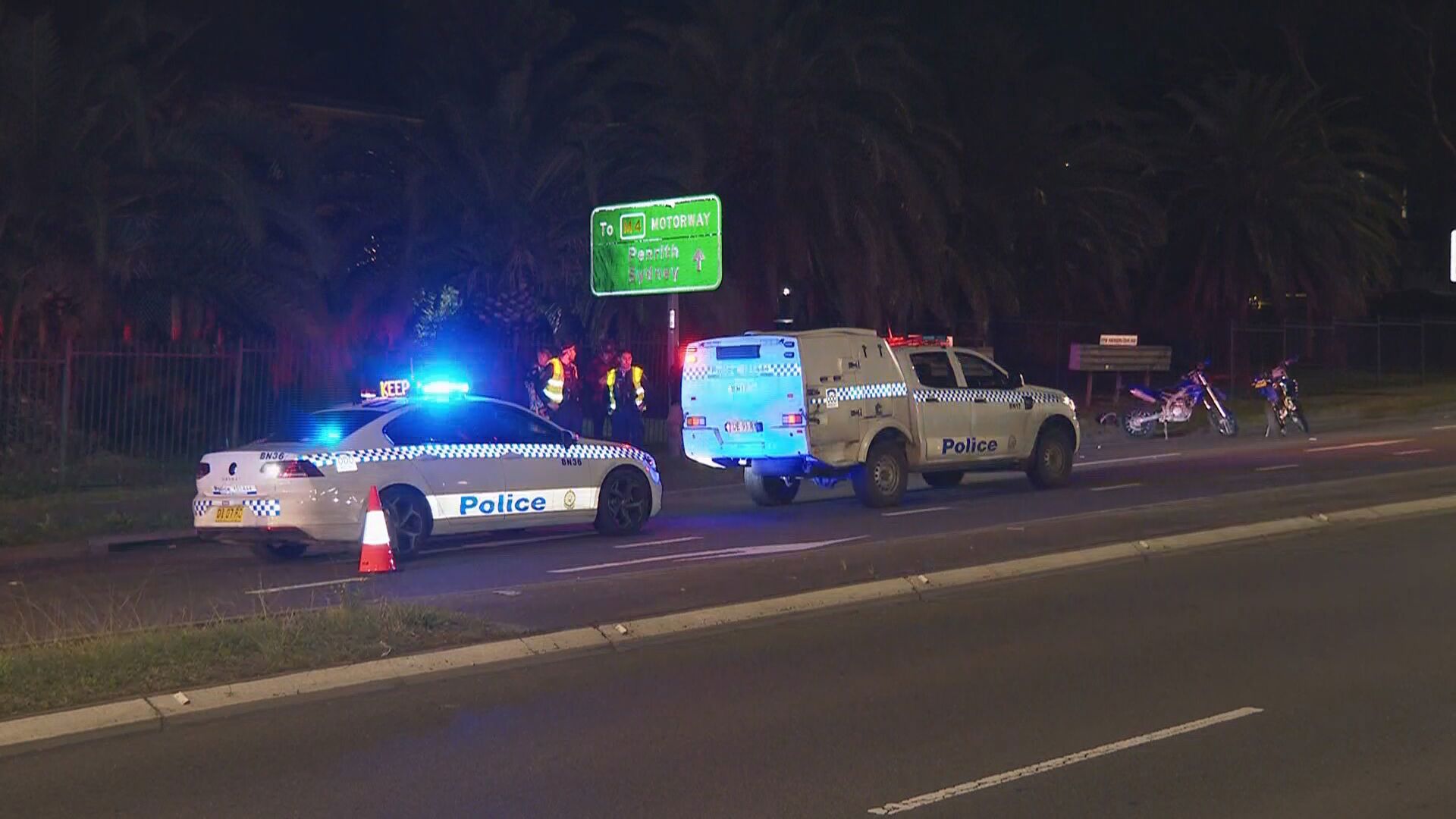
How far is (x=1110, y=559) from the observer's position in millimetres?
13438

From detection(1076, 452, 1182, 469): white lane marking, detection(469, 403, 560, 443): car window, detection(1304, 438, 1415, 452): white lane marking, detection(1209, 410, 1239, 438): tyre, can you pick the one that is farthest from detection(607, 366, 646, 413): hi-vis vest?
detection(1209, 410, 1239, 438): tyre

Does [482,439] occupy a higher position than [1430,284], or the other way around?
[1430,284]

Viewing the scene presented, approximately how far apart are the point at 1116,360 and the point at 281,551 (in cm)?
2453

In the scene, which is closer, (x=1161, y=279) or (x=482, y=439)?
(x=482, y=439)

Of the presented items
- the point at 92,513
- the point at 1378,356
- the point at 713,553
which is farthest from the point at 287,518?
the point at 1378,356

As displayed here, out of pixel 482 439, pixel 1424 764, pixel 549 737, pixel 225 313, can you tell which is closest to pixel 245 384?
pixel 225 313

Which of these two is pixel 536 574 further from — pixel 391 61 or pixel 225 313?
pixel 391 61

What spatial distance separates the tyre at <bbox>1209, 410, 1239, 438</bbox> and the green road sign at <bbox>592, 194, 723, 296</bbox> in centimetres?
1134

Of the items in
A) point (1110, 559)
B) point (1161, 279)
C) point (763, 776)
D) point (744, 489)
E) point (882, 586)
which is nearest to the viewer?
point (763, 776)

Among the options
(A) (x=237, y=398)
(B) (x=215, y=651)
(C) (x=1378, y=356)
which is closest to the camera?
(B) (x=215, y=651)

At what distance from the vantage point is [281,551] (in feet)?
50.8

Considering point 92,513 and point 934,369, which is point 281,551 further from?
point 934,369

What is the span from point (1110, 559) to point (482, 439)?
619 cm

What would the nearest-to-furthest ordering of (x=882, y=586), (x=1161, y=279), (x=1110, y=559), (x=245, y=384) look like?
(x=882, y=586)
(x=1110, y=559)
(x=245, y=384)
(x=1161, y=279)
